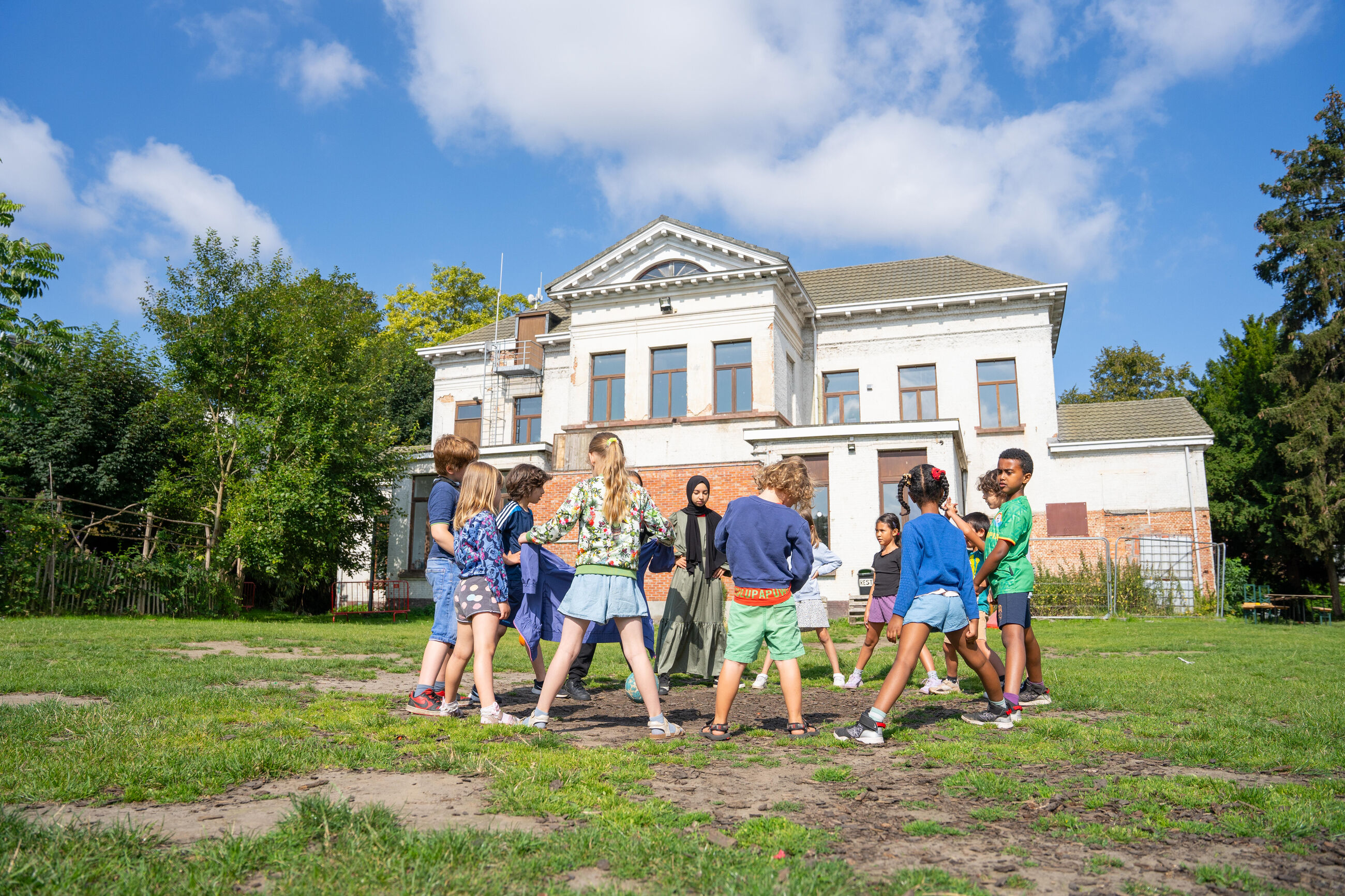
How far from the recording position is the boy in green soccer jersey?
5.91m

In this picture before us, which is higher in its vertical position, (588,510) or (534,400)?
(534,400)

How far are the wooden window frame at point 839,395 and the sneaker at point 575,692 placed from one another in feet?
67.2

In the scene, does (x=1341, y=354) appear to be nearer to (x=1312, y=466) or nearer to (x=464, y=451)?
(x=1312, y=466)

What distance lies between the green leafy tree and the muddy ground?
912 inches

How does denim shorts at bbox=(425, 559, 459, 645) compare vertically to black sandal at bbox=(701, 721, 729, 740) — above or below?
above

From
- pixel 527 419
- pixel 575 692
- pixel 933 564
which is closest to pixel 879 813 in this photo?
pixel 933 564

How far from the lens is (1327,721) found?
538 cm

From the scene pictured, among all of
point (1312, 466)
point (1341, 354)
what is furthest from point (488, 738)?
point (1341, 354)

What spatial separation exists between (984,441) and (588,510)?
21.9m

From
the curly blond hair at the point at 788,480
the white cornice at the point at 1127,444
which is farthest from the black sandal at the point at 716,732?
the white cornice at the point at 1127,444

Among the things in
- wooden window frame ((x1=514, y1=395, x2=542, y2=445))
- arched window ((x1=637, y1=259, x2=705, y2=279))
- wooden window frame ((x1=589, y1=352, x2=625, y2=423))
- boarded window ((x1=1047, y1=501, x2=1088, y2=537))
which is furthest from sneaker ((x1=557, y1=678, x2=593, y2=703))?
wooden window frame ((x1=514, y1=395, x2=542, y2=445))

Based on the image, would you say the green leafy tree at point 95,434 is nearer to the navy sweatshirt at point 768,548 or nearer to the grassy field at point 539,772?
the grassy field at point 539,772

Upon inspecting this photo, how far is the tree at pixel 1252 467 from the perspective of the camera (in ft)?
98.9

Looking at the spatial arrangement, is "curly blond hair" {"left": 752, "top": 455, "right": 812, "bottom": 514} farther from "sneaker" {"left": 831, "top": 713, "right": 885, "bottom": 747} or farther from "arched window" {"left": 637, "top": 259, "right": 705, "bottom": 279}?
"arched window" {"left": 637, "top": 259, "right": 705, "bottom": 279}
